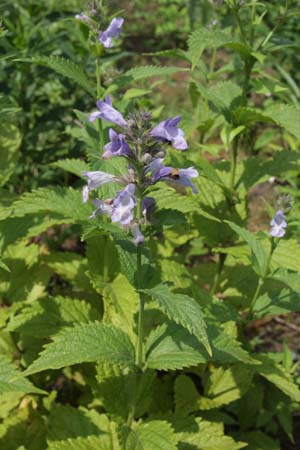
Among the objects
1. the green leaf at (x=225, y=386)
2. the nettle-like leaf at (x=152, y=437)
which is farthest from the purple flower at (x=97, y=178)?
the green leaf at (x=225, y=386)

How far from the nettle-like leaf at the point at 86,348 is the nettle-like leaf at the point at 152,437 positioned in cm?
36

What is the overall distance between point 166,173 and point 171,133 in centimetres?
15

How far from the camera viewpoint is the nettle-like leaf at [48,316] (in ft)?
9.14

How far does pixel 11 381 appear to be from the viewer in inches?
85.6

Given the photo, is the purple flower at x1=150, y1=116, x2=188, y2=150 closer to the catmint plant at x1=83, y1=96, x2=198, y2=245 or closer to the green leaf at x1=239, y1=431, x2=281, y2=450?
the catmint plant at x1=83, y1=96, x2=198, y2=245

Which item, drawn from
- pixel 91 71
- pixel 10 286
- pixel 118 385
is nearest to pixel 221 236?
pixel 118 385

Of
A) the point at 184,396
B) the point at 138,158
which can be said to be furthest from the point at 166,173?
the point at 184,396

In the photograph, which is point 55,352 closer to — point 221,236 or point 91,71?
point 221,236

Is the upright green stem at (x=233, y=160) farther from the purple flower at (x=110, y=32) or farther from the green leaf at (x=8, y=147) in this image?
the green leaf at (x=8, y=147)

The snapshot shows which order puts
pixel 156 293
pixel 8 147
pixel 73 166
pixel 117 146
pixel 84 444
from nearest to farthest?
pixel 117 146 → pixel 156 293 → pixel 84 444 → pixel 73 166 → pixel 8 147

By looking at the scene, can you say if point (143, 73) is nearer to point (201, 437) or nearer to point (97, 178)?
point (97, 178)

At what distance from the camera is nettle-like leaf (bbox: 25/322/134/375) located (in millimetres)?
2050

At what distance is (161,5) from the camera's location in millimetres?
9430

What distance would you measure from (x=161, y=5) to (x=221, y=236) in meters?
7.36
